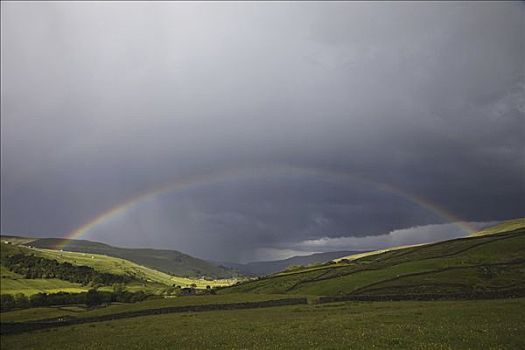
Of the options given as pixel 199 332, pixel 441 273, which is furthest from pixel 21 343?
pixel 441 273

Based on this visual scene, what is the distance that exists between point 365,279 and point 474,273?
24039mm

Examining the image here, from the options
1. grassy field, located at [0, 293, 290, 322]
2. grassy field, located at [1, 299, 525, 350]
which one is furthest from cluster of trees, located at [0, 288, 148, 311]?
grassy field, located at [1, 299, 525, 350]

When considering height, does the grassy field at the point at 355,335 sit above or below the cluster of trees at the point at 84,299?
above

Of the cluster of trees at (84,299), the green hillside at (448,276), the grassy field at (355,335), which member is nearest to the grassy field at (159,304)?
the green hillside at (448,276)

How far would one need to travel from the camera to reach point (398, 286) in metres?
87.9

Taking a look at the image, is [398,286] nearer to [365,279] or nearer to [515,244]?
[365,279]

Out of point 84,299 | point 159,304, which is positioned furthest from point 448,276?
point 84,299

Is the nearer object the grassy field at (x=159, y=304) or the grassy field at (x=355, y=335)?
the grassy field at (x=355, y=335)

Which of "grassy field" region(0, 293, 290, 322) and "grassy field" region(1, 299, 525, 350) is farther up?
"grassy field" region(1, 299, 525, 350)

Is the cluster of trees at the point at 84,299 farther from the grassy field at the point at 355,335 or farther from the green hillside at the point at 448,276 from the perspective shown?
the grassy field at the point at 355,335

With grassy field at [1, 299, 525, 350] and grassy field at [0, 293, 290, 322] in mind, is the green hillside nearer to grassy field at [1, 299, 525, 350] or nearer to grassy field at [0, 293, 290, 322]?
grassy field at [0, 293, 290, 322]

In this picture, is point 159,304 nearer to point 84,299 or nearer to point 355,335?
point 84,299

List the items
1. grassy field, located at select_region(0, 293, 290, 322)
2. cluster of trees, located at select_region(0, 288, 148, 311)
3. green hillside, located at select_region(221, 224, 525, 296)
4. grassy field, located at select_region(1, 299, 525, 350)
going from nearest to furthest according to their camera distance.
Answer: grassy field, located at select_region(1, 299, 525, 350)
green hillside, located at select_region(221, 224, 525, 296)
grassy field, located at select_region(0, 293, 290, 322)
cluster of trees, located at select_region(0, 288, 148, 311)

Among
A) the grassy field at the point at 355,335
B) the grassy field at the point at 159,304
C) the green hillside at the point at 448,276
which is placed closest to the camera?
the grassy field at the point at 355,335
